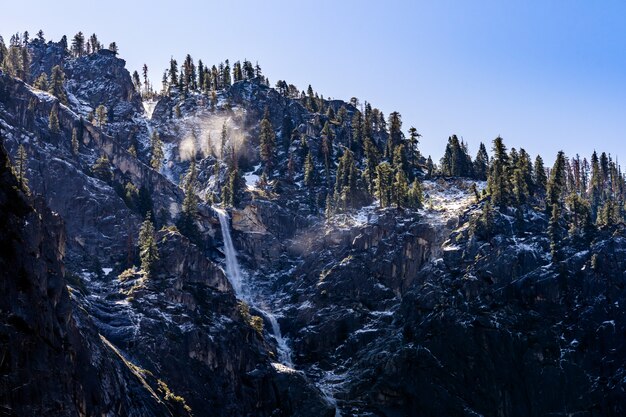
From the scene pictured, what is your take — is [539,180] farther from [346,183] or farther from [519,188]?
[346,183]

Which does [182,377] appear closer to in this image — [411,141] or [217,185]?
[217,185]

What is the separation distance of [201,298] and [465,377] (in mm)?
40938

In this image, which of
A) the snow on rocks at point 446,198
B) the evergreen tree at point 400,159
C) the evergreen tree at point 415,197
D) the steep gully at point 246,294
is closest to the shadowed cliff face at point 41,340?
the steep gully at point 246,294

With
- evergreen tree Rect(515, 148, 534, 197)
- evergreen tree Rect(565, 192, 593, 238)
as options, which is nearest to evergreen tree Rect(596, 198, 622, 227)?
evergreen tree Rect(565, 192, 593, 238)

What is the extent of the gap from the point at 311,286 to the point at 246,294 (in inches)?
468

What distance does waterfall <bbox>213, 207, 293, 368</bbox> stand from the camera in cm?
13450

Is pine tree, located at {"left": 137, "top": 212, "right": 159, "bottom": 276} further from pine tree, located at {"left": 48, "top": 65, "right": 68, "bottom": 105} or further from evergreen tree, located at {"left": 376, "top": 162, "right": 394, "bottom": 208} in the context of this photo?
pine tree, located at {"left": 48, "top": 65, "right": 68, "bottom": 105}

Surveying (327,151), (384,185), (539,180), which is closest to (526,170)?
(539,180)

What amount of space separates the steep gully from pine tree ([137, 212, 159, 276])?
2325 centimetres

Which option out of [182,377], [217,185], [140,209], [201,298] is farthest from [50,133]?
[182,377]

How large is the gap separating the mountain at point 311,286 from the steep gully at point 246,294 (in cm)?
40

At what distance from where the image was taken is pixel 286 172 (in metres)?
187

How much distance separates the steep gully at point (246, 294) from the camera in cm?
12713

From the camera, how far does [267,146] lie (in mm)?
193375
